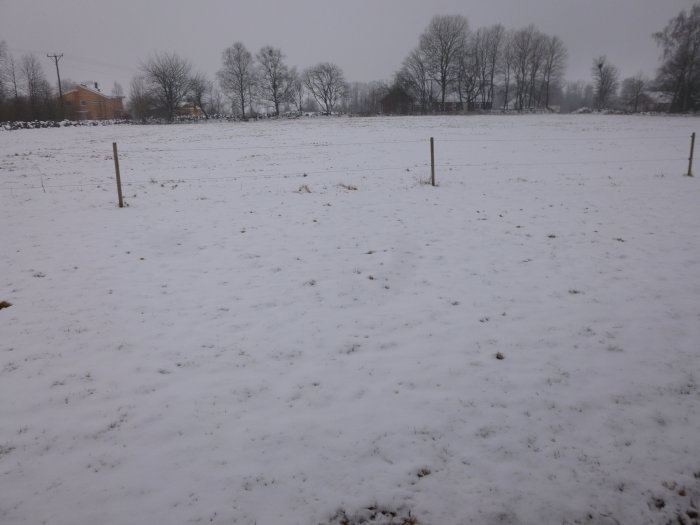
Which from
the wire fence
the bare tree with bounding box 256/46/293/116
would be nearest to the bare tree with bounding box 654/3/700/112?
the wire fence

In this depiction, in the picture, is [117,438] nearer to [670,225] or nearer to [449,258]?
[449,258]

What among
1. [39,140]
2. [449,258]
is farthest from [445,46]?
[449,258]

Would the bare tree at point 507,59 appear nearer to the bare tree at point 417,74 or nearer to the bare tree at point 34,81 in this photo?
the bare tree at point 417,74

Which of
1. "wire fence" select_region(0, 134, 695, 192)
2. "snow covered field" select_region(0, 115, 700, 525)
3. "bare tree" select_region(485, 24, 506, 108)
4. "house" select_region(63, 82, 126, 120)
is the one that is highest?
"bare tree" select_region(485, 24, 506, 108)

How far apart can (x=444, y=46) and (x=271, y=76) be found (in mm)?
31109

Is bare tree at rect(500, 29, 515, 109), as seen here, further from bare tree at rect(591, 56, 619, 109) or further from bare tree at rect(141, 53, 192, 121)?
bare tree at rect(141, 53, 192, 121)

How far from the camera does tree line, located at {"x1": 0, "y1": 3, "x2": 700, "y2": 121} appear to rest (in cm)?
5747

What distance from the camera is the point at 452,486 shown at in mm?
2922

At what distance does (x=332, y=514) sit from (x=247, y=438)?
0.97 m

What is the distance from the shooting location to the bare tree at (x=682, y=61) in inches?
2224

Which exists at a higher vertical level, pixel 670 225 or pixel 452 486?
pixel 670 225

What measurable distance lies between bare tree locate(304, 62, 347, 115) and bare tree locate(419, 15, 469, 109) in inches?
814

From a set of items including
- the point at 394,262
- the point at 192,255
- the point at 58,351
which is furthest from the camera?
the point at 192,255

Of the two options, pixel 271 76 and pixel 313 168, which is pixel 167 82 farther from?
pixel 313 168
